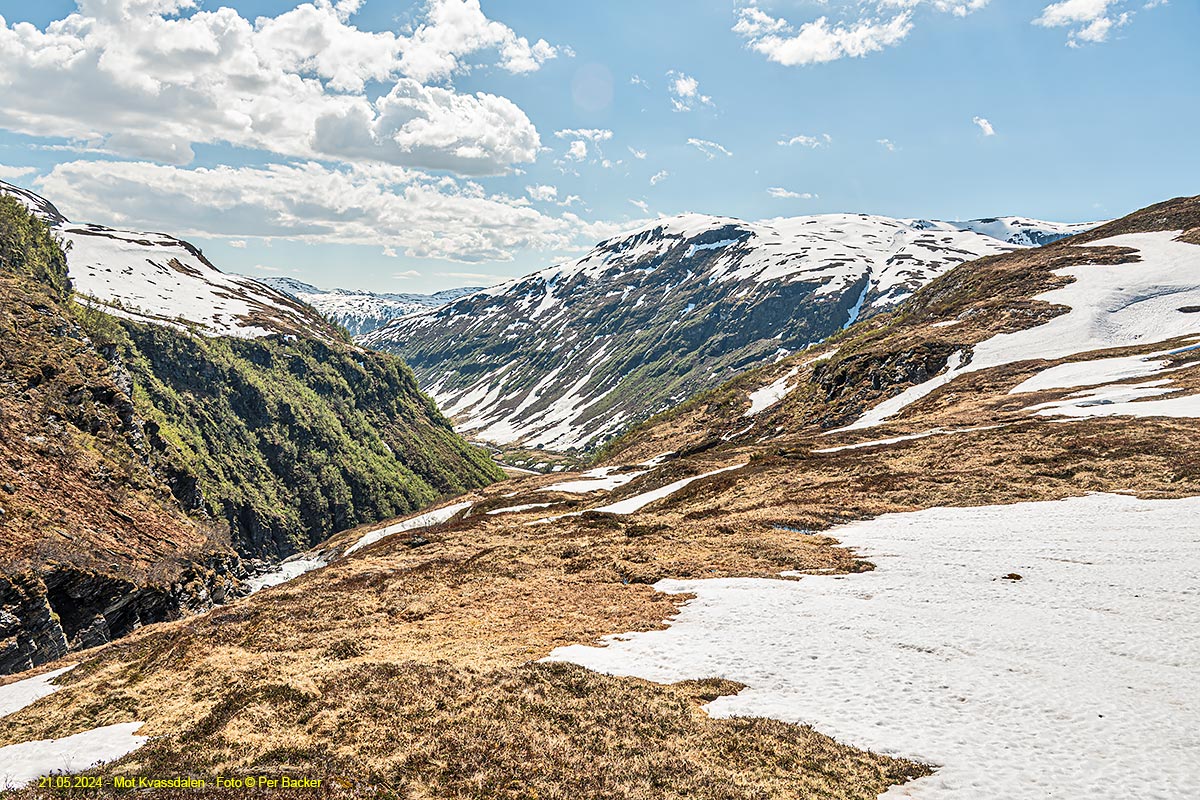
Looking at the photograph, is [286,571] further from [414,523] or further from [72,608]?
[72,608]

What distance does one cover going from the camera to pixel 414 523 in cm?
11306

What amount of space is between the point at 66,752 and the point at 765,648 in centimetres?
2311

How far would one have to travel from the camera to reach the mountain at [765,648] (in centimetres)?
1477

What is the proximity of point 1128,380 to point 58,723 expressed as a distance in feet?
306

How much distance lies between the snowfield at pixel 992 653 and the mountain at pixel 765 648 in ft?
0.37

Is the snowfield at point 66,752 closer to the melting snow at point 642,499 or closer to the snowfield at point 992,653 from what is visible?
the snowfield at point 992,653

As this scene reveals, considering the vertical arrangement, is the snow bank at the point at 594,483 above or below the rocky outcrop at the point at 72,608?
below

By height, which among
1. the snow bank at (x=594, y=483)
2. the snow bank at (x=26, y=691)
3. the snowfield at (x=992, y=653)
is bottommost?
the snow bank at (x=594, y=483)

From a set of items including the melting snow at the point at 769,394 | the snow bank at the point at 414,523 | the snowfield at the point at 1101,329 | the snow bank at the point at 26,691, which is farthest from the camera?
the melting snow at the point at 769,394

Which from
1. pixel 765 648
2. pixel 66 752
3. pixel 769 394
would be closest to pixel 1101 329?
pixel 769 394

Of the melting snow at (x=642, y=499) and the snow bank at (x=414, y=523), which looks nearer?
the melting snow at (x=642, y=499)

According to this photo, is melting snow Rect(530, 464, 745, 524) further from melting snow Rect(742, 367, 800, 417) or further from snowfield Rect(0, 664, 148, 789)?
melting snow Rect(742, 367, 800, 417)

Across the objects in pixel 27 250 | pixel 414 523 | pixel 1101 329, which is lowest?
pixel 414 523

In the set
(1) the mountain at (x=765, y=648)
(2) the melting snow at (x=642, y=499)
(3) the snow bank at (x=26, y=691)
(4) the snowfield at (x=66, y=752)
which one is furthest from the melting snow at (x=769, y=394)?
(4) the snowfield at (x=66, y=752)
